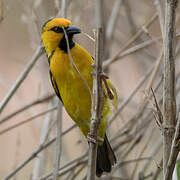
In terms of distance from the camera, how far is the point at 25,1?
9.80 ft

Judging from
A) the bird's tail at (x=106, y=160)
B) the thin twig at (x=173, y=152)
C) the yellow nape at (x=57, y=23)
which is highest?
the yellow nape at (x=57, y=23)

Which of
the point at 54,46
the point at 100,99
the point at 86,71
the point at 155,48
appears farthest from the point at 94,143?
the point at 155,48

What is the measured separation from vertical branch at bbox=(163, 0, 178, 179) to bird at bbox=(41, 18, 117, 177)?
870 millimetres

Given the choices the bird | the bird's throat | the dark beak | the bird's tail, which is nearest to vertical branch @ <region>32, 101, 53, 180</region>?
the bird

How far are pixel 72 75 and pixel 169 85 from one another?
1050 millimetres

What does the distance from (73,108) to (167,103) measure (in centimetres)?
110

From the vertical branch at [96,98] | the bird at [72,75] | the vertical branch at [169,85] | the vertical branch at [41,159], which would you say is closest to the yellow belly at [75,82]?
the bird at [72,75]

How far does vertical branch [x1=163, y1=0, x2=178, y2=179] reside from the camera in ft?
4.42

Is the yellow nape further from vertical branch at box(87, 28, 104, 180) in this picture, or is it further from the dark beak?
vertical branch at box(87, 28, 104, 180)

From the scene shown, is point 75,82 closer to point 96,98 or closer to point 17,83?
point 17,83

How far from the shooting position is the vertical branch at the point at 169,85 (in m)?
1.35

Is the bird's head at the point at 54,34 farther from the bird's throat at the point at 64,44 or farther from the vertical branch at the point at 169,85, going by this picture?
the vertical branch at the point at 169,85

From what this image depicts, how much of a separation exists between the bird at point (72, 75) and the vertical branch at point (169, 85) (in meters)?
0.87

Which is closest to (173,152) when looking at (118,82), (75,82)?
(75,82)
